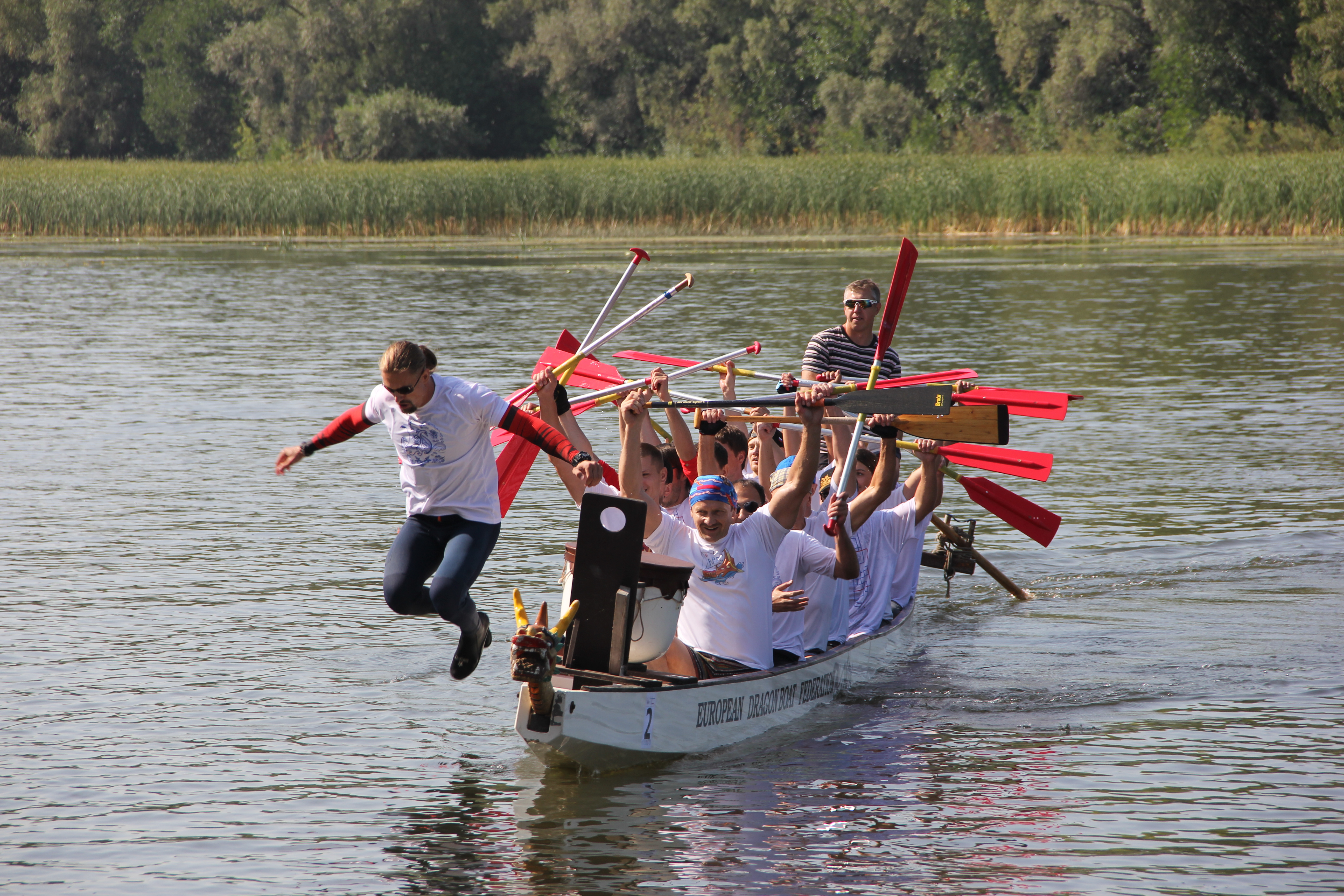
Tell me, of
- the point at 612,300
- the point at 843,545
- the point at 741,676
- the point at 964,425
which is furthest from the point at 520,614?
the point at 964,425

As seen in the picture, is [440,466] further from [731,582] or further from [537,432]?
[731,582]

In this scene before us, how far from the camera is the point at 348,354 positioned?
21453mm

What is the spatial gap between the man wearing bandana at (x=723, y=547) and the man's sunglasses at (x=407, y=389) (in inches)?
37.8

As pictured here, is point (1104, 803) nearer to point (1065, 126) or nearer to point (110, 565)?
point (110, 565)

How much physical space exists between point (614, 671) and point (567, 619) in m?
0.35

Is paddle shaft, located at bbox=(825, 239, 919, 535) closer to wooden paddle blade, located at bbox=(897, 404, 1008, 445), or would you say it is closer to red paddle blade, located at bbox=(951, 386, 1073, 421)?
wooden paddle blade, located at bbox=(897, 404, 1008, 445)

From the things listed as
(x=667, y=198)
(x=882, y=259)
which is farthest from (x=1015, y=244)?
(x=667, y=198)

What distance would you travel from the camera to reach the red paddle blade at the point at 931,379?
830 centimetres

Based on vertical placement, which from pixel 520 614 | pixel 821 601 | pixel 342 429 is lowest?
pixel 821 601

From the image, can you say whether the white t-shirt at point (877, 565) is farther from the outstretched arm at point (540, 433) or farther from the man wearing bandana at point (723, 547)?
the outstretched arm at point (540, 433)

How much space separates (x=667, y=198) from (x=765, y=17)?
80.2 ft

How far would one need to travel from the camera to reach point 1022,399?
8523mm

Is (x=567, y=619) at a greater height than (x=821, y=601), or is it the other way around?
(x=567, y=619)

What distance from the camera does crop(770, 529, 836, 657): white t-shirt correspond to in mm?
7594
